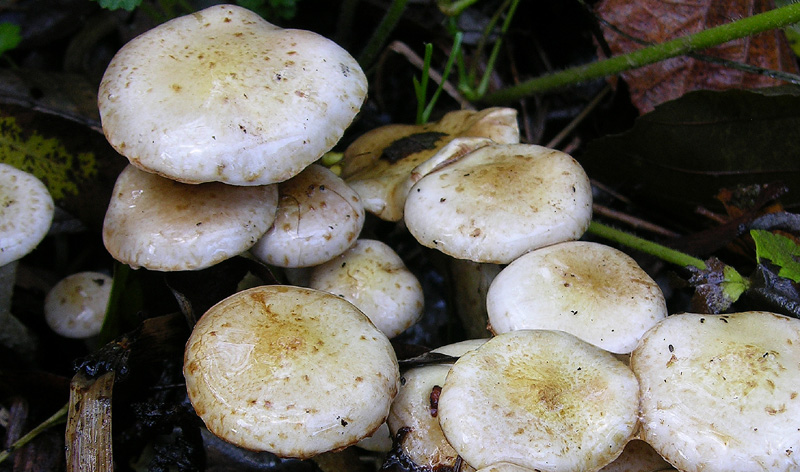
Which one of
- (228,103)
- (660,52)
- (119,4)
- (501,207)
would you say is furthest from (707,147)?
(119,4)

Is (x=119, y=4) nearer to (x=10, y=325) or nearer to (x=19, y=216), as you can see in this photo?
(x=19, y=216)

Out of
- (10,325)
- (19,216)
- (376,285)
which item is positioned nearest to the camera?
(19,216)

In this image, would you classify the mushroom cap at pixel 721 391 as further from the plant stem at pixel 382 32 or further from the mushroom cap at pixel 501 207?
the plant stem at pixel 382 32

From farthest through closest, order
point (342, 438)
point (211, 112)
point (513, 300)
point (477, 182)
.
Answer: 1. point (477, 182)
2. point (513, 300)
3. point (211, 112)
4. point (342, 438)

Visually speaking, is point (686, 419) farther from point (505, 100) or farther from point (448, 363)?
point (505, 100)

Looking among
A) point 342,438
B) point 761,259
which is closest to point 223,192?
point 342,438

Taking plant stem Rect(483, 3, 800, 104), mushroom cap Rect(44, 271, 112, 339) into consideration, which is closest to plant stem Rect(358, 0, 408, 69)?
plant stem Rect(483, 3, 800, 104)

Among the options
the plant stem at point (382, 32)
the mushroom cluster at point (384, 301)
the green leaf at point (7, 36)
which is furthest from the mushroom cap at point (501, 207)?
the green leaf at point (7, 36)
